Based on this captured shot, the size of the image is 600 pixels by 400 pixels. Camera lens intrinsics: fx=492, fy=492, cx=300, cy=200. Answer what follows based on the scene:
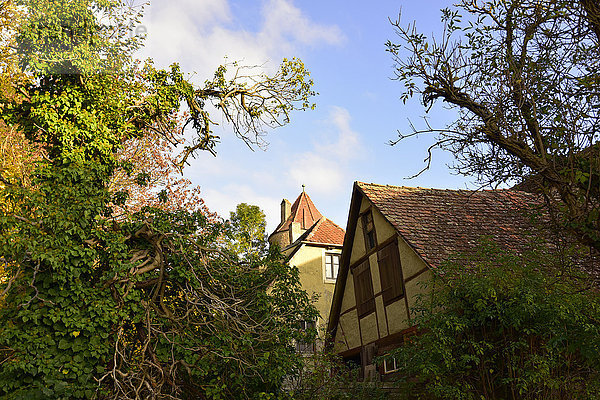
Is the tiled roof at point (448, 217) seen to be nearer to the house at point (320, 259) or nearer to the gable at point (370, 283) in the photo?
the gable at point (370, 283)

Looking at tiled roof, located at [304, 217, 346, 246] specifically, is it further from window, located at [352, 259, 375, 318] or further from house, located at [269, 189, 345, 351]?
window, located at [352, 259, 375, 318]

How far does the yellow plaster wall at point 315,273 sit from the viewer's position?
22.5 m

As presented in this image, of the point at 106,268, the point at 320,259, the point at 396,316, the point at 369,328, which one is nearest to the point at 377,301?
the point at 369,328

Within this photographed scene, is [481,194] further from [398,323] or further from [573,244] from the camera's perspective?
[573,244]

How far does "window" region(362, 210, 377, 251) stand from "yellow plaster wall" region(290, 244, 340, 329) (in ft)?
25.1

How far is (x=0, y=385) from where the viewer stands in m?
7.46

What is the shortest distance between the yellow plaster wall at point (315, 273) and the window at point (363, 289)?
7.25 metres

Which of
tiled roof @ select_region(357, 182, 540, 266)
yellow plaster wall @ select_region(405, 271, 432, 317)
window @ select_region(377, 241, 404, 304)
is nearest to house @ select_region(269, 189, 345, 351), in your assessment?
tiled roof @ select_region(357, 182, 540, 266)

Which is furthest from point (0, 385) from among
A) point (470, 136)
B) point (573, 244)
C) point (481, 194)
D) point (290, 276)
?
point (481, 194)

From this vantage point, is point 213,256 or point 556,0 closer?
point 556,0

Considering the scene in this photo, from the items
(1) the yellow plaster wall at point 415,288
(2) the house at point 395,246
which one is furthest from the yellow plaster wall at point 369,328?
(1) the yellow plaster wall at point 415,288

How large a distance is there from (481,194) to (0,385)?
14.3 meters

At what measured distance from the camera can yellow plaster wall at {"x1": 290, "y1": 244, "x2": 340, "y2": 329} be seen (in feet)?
73.7

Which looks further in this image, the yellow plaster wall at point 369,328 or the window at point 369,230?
the window at point 369,230
